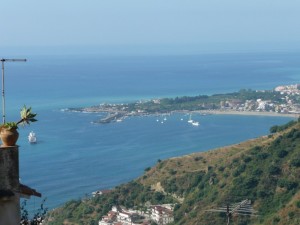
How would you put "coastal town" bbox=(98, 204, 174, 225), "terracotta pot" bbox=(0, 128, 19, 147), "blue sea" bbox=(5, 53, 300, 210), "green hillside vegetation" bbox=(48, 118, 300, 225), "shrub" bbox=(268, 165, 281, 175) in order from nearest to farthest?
"terracotta pot" bbox=(0, 128, 19, 147) → "green hillside vegetation" bbox=(48, 118, 300, 225) → "shrub" bbox=(268, 165, 281, 175) → "coastal town" bbox=(98, 204, 174, 225) → "blue sea" bbox=(5, 53, 300, 210)

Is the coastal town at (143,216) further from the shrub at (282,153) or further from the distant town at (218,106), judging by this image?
the distant town at (218,106)

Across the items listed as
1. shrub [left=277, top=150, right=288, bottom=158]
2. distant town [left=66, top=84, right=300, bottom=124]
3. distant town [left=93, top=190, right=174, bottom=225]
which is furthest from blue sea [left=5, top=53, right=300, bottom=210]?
shrub [left=277, top=150, right=288, bottom=158]

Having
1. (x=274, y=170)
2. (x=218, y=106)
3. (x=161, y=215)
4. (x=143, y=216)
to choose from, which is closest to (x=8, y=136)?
(x=274, y=170)

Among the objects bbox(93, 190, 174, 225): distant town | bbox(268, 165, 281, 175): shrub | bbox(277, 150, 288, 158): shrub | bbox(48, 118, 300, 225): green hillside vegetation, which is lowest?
bbox(93, 190, 174, 225): distant town

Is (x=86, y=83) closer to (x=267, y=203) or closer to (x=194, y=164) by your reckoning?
(x=194, y=164)

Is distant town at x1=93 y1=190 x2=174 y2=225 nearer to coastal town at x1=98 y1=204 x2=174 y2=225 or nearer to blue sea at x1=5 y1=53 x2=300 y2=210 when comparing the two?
coastal town at x1=98 y1=204 x2=174 y2=225

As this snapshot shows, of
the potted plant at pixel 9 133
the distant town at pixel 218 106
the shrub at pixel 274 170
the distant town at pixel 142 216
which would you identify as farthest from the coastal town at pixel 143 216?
the distant town at pixel 218 106

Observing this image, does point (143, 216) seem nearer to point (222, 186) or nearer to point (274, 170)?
point (222, 186)
